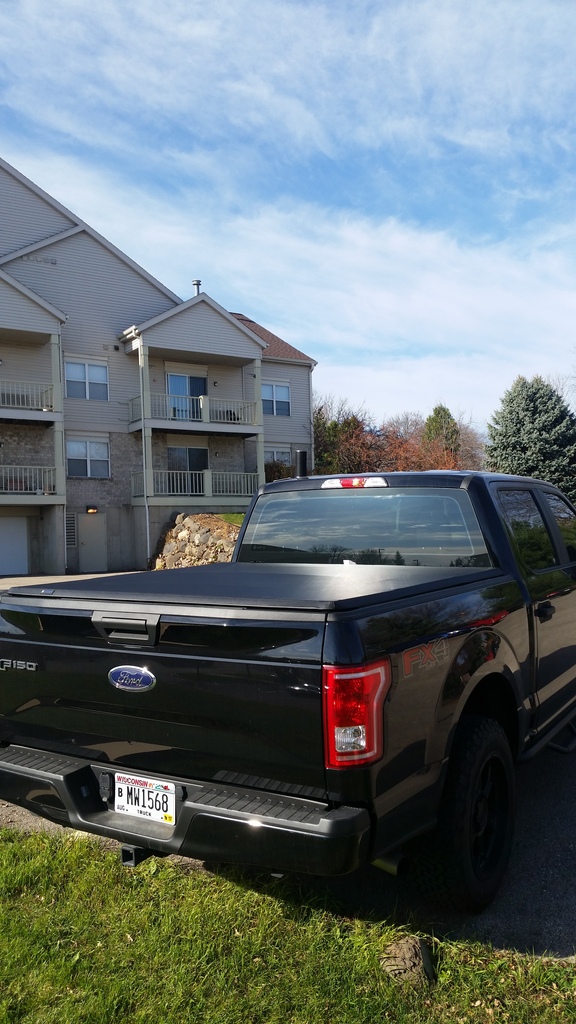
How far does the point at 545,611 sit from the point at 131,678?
8.07 ft

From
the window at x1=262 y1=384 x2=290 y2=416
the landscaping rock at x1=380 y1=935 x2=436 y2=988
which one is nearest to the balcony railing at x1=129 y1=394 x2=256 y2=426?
the window at x1=262 y1=384 x2=290 y2=416

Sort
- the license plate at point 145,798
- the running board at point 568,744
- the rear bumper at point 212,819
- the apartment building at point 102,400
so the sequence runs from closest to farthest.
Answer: the rear bumper at point 212,819, the license plate at point 145,798, the running board at point 568,744, the apartment building at point 102,400

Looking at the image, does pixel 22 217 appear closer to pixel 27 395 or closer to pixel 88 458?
pixel 27 395

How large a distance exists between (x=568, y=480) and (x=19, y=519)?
61.6ft

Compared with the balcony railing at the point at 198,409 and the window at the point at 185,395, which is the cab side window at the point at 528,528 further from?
the window at the point at 185,395

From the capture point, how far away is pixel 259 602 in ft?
9.02

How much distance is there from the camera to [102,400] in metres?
25.6

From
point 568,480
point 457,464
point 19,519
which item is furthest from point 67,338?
point 457,464

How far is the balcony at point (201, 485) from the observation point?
2562cm

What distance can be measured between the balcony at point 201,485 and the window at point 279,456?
2.59 metres

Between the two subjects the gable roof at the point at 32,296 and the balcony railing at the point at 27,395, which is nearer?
the gable roof at the point at 32,296

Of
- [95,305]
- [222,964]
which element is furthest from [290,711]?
[95,305]

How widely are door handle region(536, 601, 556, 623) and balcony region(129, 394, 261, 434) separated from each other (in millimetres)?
21827

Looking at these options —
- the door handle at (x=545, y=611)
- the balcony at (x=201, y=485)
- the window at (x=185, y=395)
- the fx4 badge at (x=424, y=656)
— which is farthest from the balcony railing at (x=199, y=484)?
the fx4 badge at (x=424, y=656)
